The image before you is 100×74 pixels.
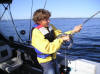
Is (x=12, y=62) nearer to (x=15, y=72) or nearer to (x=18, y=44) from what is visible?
(x=15, y=72)

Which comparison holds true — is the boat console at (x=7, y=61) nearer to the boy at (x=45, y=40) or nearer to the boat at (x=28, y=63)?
the boat at (x=28, y=63)

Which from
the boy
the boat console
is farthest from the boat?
the boy

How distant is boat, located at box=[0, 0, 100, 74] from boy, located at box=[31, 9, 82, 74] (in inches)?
20.1

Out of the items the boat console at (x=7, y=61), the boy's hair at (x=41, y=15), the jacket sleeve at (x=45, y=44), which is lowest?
the boat console at (x=7, y=61)

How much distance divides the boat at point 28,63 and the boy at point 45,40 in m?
0.51

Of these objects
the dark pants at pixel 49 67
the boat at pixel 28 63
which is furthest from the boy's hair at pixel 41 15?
the boat at pixel 28 63

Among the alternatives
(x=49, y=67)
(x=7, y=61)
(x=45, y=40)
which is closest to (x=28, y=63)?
(x=7, y=61)

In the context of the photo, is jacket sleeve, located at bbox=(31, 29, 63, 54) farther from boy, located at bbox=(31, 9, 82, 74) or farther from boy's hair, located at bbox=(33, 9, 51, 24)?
boy's hair, located at bbox=(33, 9, 51, 24)

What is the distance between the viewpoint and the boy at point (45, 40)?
1513mm

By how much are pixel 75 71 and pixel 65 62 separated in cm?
24

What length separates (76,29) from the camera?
1.69 meters

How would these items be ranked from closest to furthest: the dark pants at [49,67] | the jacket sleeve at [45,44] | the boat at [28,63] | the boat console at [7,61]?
the jacket sleeve at [45,44] < the dark pants at [49,67] < the boat at [28,63] < the boat console at [7,61]

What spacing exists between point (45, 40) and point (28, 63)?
1638 millimetres

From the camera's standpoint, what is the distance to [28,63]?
118 inches
